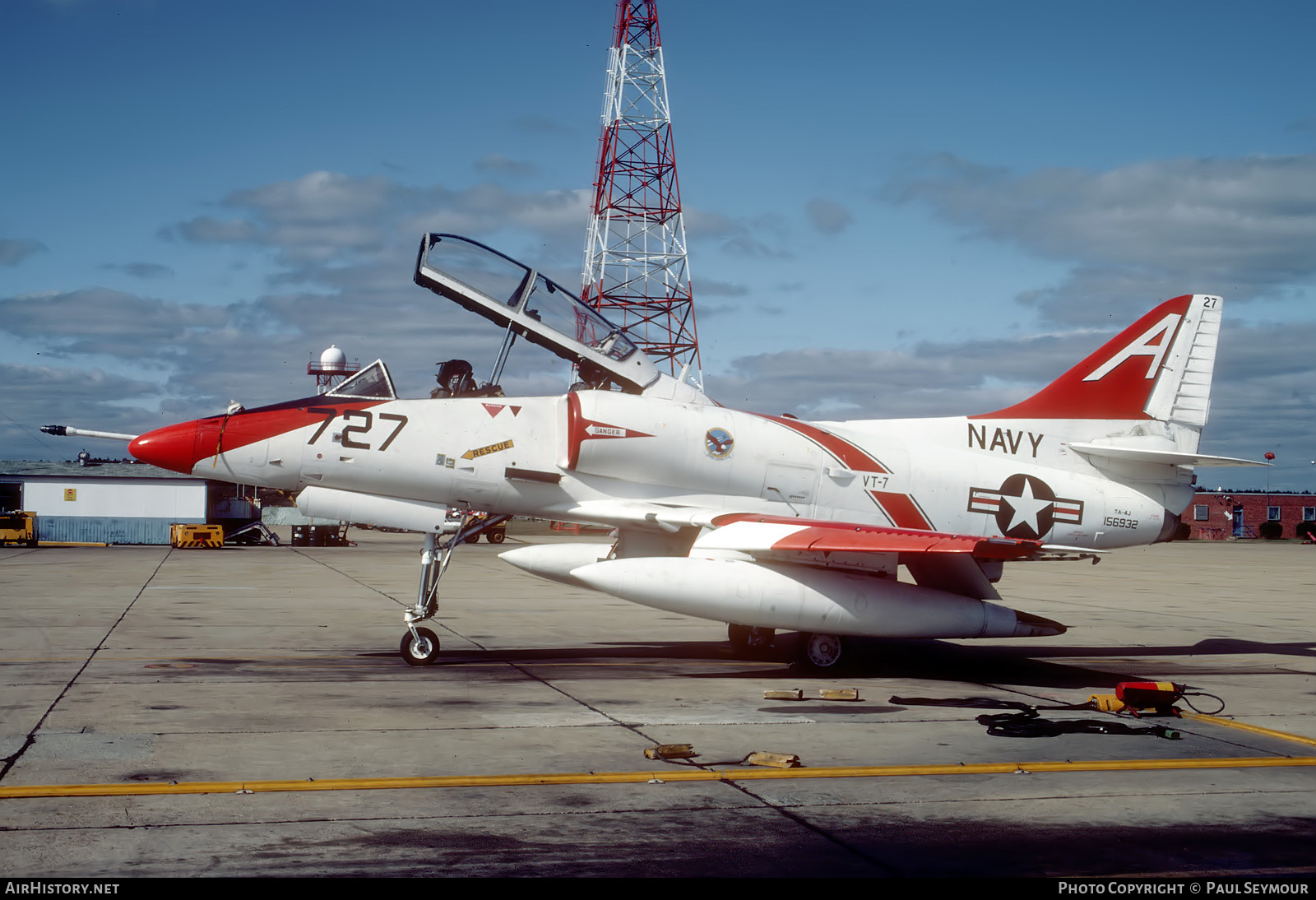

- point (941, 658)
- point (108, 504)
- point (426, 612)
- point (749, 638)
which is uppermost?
point (108, 504)

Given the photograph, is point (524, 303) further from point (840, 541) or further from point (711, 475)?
point (840, 541)

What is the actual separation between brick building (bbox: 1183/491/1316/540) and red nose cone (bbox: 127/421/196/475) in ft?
301

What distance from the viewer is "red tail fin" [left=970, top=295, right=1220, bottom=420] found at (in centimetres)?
1564

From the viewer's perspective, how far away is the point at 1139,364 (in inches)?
616

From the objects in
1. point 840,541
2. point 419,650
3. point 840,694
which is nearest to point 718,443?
point 840,541

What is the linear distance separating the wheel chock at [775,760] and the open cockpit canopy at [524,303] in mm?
6582

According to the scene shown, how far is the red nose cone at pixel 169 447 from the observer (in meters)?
12.3

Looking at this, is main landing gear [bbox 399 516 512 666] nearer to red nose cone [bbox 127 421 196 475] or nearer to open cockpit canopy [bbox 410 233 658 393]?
open cockpit canopy [bbox 410 233 658 393]

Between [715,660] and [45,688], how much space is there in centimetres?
753

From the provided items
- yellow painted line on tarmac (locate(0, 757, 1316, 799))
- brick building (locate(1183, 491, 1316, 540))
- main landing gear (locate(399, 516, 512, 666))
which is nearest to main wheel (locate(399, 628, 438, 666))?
main landing gear (locate(399, 516, 512, 666))

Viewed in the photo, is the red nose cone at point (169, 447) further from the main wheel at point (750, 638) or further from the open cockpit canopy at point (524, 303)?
the main wheel at point (750, 638)

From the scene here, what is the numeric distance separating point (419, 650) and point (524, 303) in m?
4.37

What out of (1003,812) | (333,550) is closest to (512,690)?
(1003,812)

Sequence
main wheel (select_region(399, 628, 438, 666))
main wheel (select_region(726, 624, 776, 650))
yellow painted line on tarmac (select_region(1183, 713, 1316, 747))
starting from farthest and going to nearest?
Result: main wheel (select_region(726, 624, 776, 650)), main wheel (select_region(399, 628, 438, 666)), yellow painted line on tarmac (select_region(1183, 713, 1316, 747))
